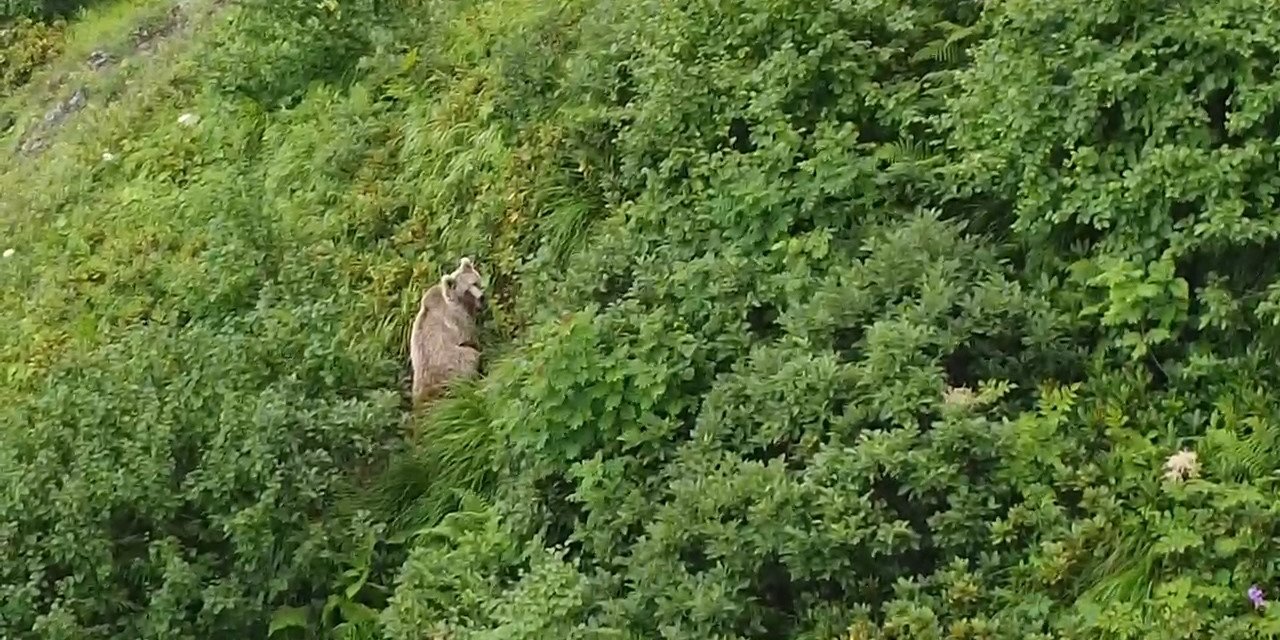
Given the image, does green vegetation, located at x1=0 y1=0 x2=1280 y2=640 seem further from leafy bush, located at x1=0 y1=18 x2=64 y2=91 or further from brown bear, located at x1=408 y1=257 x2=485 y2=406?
leafy bush, located at x1=0 y1=18 x2=64 y2=91

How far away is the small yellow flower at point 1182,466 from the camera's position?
3941 mm

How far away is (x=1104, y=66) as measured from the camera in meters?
4.39

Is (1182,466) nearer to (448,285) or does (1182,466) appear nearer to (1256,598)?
(1256,598)

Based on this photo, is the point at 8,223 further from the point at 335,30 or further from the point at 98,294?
the point at 335,30

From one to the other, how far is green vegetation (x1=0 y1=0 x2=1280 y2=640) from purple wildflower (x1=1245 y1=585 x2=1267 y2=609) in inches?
2.4

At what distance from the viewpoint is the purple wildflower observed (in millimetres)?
3549

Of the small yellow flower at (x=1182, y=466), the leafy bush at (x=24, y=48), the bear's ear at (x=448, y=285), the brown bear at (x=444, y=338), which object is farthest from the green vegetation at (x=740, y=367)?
the leafy bush at (x=24, y=48)

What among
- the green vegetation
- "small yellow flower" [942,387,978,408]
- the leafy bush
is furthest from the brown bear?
the leafy bush

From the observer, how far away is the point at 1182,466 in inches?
156

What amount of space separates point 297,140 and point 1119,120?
199 inches

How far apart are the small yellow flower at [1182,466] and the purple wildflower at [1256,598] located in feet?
1.47

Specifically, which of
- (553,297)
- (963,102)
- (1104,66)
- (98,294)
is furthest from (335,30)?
(1104,66)

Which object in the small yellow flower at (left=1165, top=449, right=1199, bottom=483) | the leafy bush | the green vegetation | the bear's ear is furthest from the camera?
the leafy bush

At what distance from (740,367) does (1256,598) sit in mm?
1829
